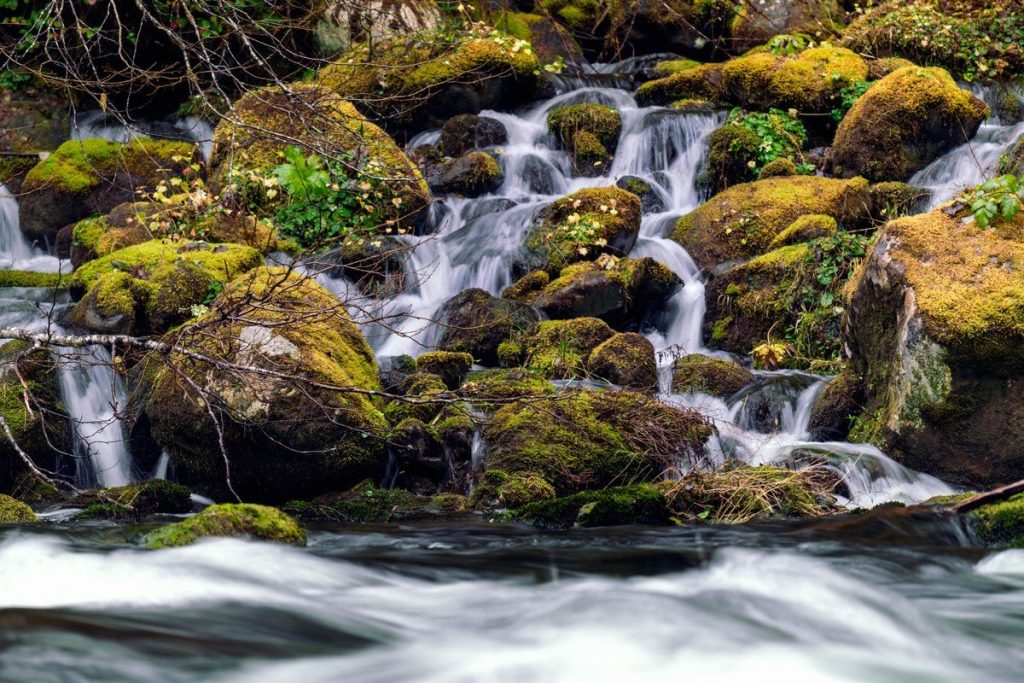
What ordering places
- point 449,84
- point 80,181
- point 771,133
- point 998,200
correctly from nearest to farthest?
point 998,200 → point 771,133 → point 80,181 → point 449,84

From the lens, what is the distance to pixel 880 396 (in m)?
7.36

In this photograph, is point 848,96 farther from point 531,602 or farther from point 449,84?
point 531,602

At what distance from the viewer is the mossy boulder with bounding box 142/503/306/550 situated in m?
4.50

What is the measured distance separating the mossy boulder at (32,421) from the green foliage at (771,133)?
31.0ft

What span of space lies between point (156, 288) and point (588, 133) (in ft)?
24.9

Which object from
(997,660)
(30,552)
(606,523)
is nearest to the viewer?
(997,660)

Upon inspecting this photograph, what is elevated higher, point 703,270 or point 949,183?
point 949,183

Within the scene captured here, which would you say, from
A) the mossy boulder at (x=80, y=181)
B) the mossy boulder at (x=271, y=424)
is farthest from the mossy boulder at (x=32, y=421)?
the mossy boulder at (x=80, y=181)

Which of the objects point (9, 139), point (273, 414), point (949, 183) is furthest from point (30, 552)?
point (9, 139)

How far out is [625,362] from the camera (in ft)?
28.8

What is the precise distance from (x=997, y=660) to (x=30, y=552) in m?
4.09

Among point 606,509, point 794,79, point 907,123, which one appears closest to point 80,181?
point 794,79

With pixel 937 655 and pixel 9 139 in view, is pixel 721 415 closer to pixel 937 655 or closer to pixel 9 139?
pixel 937 655

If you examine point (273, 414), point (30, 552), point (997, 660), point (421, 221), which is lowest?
point (997, 660)
